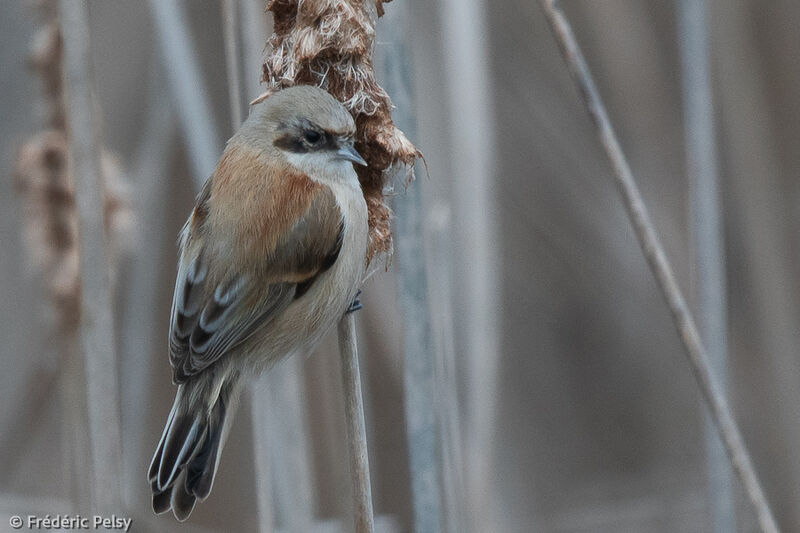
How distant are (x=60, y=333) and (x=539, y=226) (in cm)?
213

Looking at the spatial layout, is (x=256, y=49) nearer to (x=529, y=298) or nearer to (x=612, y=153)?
(x=612, y=153)

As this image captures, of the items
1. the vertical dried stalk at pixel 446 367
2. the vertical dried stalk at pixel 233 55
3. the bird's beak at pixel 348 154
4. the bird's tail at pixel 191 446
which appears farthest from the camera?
the vertical dried stalk at pixel 446 367

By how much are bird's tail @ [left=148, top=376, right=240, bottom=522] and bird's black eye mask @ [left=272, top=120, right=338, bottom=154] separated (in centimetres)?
57

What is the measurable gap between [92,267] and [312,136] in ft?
1.89

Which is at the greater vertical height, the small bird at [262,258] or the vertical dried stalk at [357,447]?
the small bird at [262,258]

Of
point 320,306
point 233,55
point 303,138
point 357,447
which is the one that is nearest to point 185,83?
point 233,55

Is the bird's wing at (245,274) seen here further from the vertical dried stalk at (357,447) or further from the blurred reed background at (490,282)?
the vertical dried stalk at (357,447)

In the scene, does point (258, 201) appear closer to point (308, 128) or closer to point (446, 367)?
point (308, 128)

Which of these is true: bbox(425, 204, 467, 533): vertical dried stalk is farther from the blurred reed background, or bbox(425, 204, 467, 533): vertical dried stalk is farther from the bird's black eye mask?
the bird's black eye mask

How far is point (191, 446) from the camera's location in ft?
6.53

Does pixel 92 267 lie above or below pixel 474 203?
below

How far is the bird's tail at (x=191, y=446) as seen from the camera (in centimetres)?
191

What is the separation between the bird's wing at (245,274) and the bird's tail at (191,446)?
7 cm

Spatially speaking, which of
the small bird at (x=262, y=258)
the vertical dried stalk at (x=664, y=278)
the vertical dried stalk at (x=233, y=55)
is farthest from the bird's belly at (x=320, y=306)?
the vertical dried stalk at (x=664, y=278)
